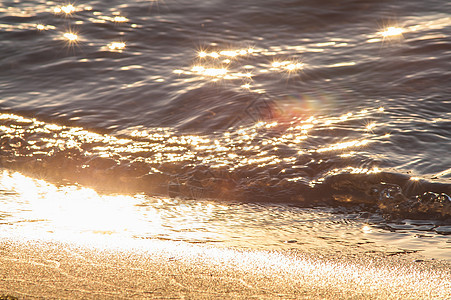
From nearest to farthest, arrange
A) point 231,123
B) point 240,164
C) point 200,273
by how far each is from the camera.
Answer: point 200,273 < point 240,164 < point 231,123

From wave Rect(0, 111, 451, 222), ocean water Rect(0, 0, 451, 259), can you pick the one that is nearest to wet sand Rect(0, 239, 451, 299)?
ocean water Rect(0, 0, 451, 259)

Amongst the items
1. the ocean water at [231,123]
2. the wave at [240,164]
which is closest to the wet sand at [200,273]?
the ocean water at [231,123]

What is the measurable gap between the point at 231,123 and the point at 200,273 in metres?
2.81

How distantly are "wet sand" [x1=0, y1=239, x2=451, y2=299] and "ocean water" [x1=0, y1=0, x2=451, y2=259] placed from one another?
0.25 meters

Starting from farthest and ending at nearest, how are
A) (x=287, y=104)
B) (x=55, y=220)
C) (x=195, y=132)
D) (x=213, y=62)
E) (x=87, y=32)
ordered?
(x=87, y=32)
(x=213, y=62)
(x=287, y=104)
(x=195, y=132)
(x=55, y=220)

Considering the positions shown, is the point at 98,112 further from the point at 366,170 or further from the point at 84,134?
the point at 366,170

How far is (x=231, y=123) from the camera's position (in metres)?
5.04

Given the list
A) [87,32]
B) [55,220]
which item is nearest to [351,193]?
[55,220]

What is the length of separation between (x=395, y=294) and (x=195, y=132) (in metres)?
2.98

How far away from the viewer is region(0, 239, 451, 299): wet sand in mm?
2109

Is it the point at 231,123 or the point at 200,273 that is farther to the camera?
the point at 231,123

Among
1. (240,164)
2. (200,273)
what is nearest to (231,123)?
(240,164)

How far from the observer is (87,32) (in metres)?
7.61

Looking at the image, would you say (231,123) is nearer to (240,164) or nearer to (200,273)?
(240,164)
